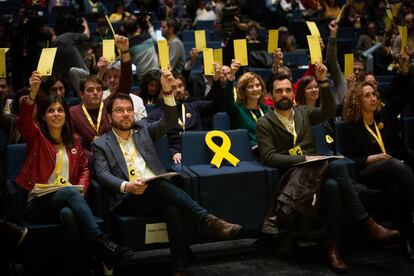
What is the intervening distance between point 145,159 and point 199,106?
116 centimetres

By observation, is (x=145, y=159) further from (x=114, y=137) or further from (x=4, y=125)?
(x=4, y=125)

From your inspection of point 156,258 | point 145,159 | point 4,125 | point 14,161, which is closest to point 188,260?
point 156,258

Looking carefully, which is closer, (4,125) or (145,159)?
(145,159)

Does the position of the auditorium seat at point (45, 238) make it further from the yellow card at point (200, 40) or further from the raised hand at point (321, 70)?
the yellow card at point (200, 40)

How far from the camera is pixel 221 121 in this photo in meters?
4.70

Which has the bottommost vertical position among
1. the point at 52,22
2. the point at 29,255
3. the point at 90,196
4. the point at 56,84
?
the point at 29,255

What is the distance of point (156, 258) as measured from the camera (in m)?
4.01

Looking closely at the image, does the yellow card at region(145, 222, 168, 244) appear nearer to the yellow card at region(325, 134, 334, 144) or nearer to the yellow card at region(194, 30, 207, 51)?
the yellow card at region(325, 134, 334, 144)

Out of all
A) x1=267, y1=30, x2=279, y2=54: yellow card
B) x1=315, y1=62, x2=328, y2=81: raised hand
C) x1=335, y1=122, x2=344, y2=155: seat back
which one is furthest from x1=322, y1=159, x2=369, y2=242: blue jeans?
x1=267, y1=30, x2=279, y2=54: yellow card

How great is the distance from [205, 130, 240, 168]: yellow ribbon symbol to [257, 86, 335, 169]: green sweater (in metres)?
0.19

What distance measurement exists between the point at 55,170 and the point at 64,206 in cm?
27

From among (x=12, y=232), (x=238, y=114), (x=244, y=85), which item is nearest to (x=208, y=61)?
(x=244, y=85)

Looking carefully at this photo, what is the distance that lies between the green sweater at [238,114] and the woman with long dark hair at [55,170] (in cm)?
119

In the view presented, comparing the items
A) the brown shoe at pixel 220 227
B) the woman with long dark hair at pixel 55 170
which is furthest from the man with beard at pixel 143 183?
the woman with long dark hair at pixel 55 170
